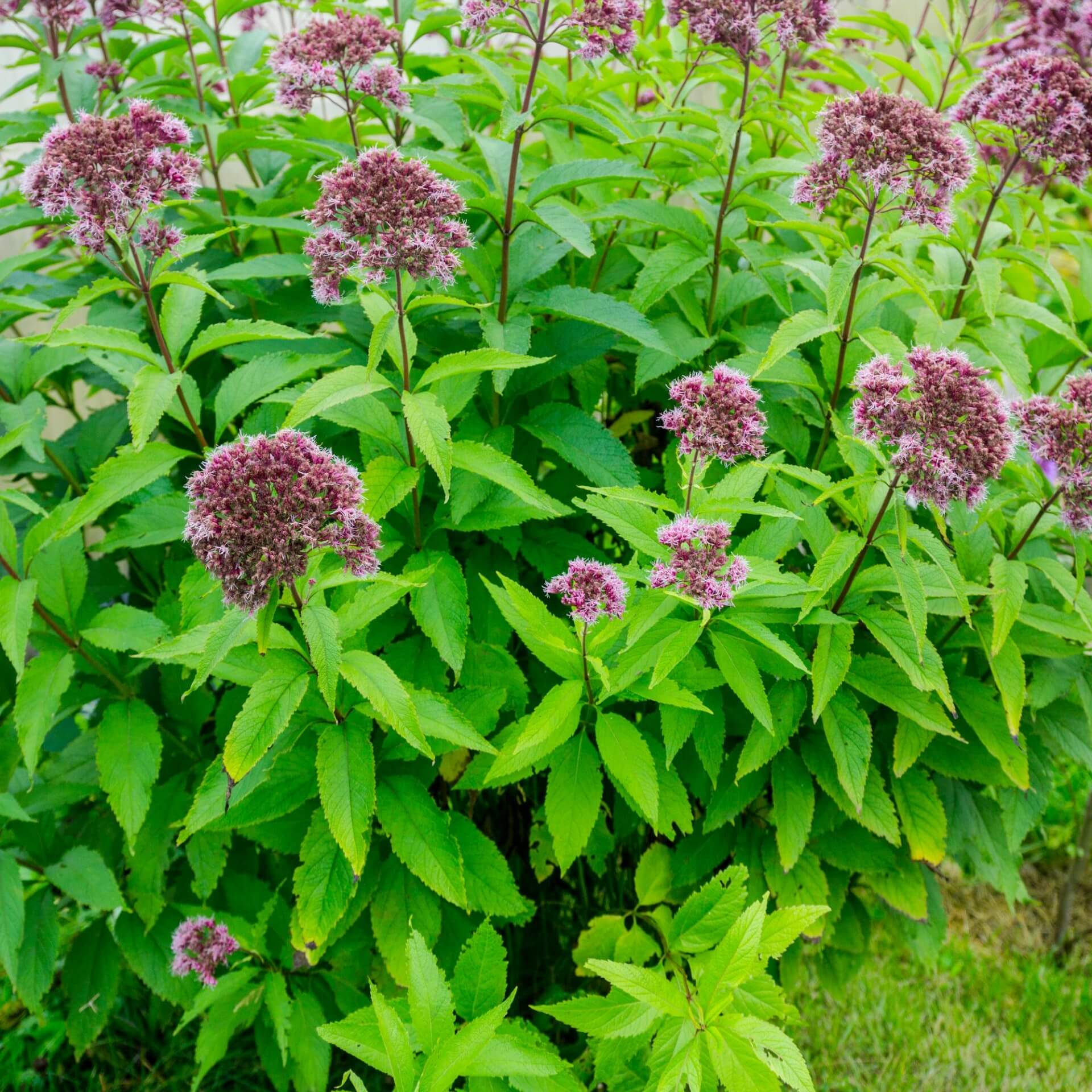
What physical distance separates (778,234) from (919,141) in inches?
33.8

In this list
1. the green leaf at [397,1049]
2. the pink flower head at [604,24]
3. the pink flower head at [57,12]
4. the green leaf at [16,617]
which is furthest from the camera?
the pink flower head at [57,12]

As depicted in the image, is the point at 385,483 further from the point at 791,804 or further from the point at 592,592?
the point at 791,804

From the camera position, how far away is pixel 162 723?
8.45 feet

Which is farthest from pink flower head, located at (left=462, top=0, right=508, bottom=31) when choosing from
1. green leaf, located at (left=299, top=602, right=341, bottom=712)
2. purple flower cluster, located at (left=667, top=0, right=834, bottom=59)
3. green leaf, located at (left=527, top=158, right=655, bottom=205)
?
green leaf, located at (left=299, top=602, right=341, bottom=712)

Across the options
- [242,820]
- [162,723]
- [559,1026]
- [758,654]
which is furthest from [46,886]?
[758,654]

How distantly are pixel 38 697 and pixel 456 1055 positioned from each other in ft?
3.76

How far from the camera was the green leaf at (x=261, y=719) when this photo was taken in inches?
64.1

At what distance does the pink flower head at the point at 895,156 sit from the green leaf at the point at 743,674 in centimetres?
96

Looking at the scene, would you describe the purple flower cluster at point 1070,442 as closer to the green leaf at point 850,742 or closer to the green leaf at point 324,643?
the green leaf at point 850,742

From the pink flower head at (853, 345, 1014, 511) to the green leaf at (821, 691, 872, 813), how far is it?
54 centimetres

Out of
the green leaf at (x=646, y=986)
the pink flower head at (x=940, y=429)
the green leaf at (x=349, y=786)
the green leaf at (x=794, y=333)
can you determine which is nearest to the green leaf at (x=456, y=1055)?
the green leaf at (x=646, y=986)

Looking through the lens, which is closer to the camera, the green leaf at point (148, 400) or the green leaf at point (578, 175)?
the green leaf at point (148, 400)

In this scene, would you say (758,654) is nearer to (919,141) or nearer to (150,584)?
(919,141)

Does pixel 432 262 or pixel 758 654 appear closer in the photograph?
pixel 432 262
